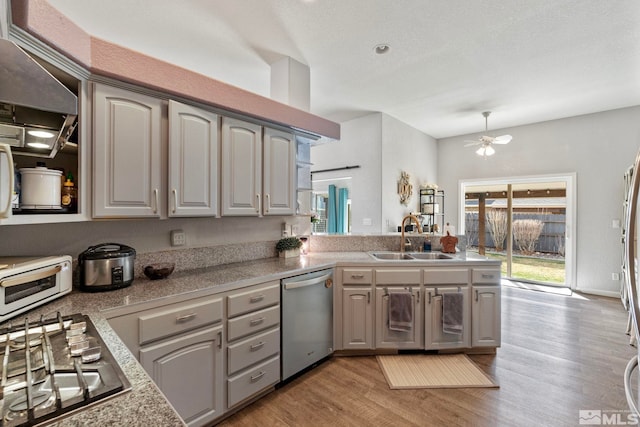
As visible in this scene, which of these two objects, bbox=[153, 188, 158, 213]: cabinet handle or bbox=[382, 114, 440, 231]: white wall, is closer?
bbox=[153, 188, 158, 213]: cabinet handle

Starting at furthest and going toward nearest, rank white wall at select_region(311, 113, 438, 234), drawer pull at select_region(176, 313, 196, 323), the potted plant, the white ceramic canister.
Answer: white wall at select_region(311, 113, 438, 234), the potted plant, drawer pull at select_region(176, 313, 196, 323), the white ceramic canister

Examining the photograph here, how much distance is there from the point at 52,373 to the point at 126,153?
1.30m

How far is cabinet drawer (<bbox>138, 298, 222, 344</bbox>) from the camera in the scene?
1457mm

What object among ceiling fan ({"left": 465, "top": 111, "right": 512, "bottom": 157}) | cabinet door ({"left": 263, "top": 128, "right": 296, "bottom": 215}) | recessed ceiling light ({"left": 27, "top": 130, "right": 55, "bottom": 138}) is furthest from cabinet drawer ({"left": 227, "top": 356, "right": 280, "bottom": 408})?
ceiling fan ({"left": 465, "top": 111, "right": 512, "bottom": 157})

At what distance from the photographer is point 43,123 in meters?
1.17

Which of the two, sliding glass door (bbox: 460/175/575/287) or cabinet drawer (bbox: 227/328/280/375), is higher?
sliding glass door (bbox: 460/175/575/287)

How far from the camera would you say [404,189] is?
16.0 ft

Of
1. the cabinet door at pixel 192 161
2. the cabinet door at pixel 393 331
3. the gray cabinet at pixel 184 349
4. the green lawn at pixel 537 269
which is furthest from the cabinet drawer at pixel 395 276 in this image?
the green lawn at pixel 537 269

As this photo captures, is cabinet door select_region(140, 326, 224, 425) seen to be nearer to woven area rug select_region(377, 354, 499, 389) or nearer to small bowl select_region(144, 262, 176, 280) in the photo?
small bowl select_region(144, 262, 176, 280)

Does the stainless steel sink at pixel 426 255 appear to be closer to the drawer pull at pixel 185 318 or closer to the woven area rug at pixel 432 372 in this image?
the woven area rug at pixel 432 372

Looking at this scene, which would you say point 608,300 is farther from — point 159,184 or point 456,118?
point 159,184

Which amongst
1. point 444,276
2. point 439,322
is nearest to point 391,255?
point 444,276

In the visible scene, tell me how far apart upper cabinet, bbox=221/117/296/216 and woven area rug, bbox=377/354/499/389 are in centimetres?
167

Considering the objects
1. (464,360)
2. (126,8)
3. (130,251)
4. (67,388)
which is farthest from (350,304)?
(126,8)
